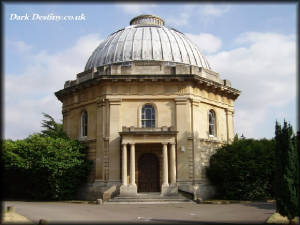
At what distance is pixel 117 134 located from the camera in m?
25.6

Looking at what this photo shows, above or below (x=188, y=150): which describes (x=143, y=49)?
above

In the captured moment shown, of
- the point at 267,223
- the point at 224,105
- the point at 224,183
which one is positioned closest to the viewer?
the point at 267,223

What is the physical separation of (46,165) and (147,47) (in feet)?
43.6

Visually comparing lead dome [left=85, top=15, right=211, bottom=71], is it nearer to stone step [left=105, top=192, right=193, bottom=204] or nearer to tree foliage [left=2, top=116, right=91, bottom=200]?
tree foliage [left=2, top=116, right=91, bottom=200]

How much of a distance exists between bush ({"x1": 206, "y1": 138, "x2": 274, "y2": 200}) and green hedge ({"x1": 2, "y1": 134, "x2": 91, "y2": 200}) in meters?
10.2

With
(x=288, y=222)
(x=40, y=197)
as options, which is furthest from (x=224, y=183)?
(x=40, y=197)

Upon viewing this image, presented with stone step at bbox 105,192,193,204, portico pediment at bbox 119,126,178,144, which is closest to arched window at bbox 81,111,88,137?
portico pediment at bbox 119,126,178,144

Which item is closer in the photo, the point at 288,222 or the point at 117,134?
the point at 288,222

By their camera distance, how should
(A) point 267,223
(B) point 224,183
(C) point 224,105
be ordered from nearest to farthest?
(A) point 267,223, (B) point 224,183, (C) point 224,105

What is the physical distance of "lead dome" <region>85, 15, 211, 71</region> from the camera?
30094 mm

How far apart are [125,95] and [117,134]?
3.03m

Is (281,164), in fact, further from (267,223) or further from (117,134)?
(117,134)

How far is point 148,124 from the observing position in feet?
86.1

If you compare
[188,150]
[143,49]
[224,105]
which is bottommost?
[188,150]
